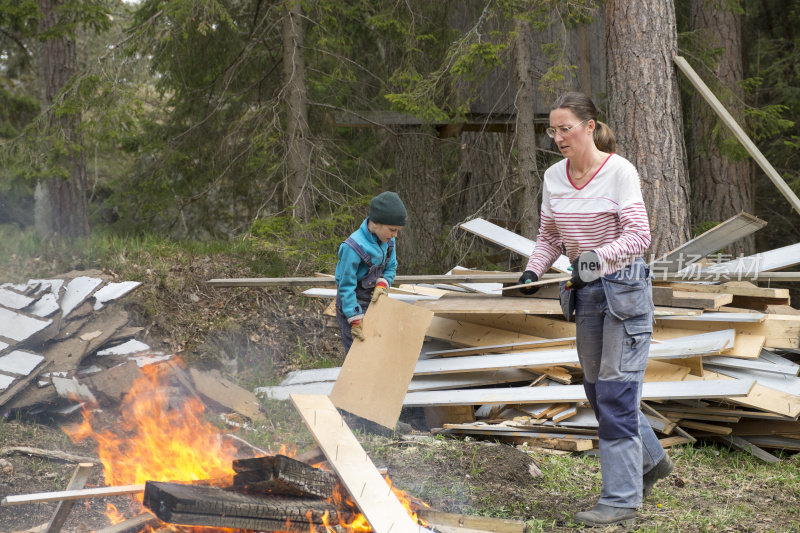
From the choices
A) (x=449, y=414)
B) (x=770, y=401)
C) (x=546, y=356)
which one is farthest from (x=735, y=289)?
(x=449, y=414)

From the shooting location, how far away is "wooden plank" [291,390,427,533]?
346 cm

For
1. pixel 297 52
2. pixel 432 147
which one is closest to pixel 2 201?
pixel 297 52

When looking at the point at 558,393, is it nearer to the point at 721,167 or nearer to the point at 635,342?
the point at 635,342

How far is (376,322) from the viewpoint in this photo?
5.01 metres

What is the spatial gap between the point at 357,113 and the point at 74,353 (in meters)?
5.71

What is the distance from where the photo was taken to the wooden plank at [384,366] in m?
4.82

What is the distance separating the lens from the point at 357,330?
5.11 metres

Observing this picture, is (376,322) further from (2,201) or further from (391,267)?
(2,201)

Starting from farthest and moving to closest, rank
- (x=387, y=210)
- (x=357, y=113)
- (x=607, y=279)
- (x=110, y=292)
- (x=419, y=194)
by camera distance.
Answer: (x=419, y=194), (x=357, y=113), (x=110, y=292), (x=387, y=210), (x=607, y=279)

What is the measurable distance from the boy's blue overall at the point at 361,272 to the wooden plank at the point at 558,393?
931 millimetres

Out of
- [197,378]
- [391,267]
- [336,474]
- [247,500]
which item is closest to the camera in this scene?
[247,500]

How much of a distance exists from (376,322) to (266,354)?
316cm

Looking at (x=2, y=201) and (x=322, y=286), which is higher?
(x=2, y=201)

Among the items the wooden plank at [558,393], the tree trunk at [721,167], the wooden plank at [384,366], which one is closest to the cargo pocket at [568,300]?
the wooden plank at [384,366]
